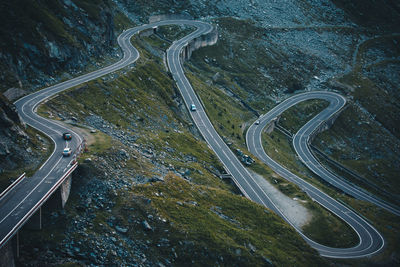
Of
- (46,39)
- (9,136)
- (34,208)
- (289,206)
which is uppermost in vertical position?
(46,39)

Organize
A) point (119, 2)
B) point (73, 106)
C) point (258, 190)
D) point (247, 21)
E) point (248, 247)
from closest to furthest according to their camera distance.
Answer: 1. point (248, 247)
2. point (73, 106)
3. point (258, 190)
4. point (119, 2)
5. point (247, 21)

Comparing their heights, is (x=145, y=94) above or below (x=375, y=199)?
above

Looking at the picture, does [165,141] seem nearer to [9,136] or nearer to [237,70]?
[9,136]

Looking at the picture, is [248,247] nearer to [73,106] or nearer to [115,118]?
[115,118]

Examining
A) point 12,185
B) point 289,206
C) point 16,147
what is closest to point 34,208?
point 12,185

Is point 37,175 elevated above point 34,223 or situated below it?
above

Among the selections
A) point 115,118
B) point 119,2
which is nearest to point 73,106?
point 115,118
